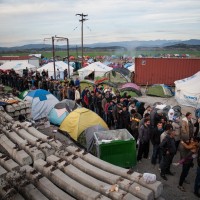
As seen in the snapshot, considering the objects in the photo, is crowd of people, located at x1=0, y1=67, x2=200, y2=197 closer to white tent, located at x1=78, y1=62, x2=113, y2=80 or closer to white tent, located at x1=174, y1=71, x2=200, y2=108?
white tent, located at x1=174, y1=71, x2=200, y2=108

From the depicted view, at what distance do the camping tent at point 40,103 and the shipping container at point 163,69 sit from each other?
13.6 metres

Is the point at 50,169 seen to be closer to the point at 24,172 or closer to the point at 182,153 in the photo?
the point at 24,172

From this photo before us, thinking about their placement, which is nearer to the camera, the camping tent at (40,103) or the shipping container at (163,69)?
the camping tent at (40,103)

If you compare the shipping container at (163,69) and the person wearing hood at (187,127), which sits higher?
the shipping container at (163,69)

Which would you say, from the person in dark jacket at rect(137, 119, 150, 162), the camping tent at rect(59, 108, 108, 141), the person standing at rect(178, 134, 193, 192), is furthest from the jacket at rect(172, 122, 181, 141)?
the camping tent at rect(59, 108, 108, 141)

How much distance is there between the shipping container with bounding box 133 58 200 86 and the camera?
24.2 m

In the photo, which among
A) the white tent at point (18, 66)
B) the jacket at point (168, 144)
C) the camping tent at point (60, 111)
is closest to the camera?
the jacket at point (168, 144)

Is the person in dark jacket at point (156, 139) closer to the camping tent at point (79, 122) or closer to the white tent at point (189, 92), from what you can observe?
the camping tent at point (79, 122)

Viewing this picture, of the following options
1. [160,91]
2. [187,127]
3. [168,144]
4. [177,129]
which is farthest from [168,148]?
[160,91]

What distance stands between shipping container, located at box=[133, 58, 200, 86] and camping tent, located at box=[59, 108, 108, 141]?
15849 mm

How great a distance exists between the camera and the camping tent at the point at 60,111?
12.8 m

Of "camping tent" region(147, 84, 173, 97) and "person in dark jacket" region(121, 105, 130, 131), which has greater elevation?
"person in dark jacket" region(121, 105, 130, 131)

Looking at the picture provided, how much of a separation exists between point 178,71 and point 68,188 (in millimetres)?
21446

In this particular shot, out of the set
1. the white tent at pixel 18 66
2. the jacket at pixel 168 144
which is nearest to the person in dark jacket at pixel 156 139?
the jacket at pixel 168 144
